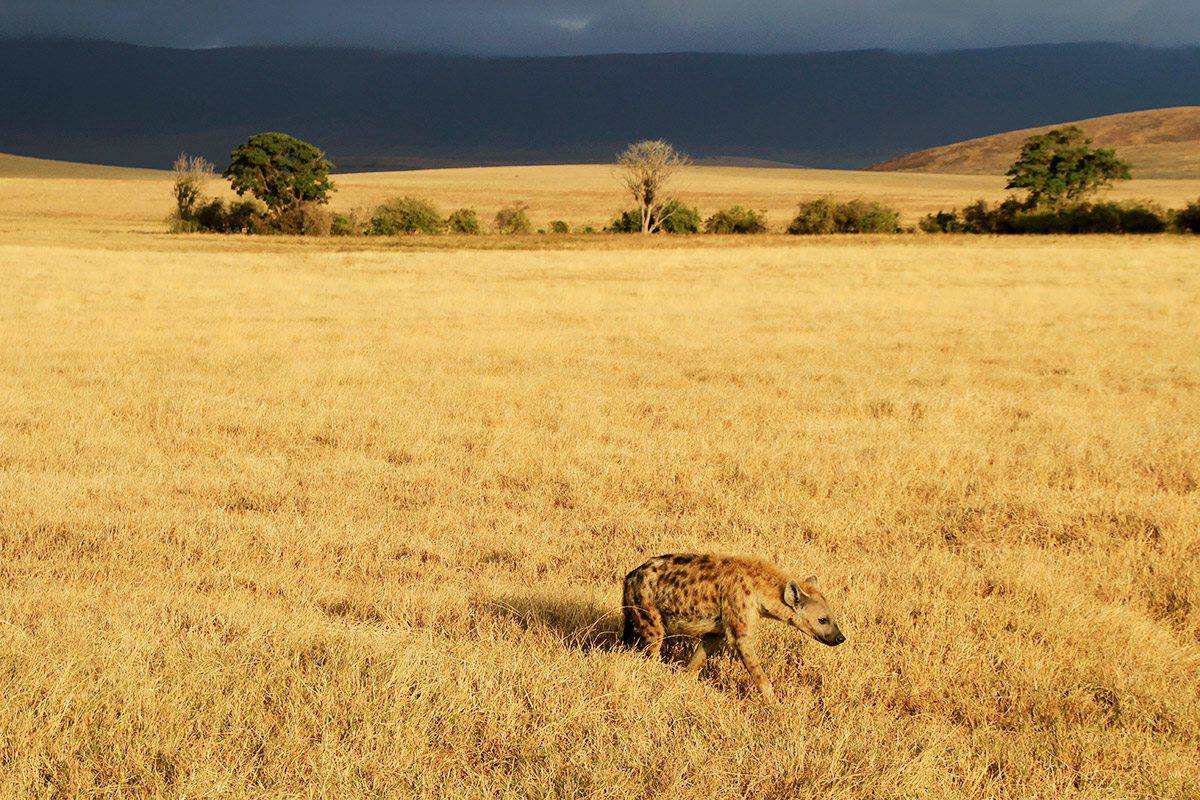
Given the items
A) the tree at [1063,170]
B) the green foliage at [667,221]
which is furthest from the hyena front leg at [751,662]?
the tree at [1063,170]

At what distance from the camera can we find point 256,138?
71125 mm

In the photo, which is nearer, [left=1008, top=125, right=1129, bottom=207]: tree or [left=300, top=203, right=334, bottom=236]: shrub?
[left=300, top=203, right=334, bottom=236]: shrub

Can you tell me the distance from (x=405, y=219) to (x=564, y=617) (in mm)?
68563

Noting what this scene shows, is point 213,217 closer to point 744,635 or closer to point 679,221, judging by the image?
point 679,221

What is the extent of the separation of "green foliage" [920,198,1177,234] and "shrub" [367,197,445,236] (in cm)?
3534

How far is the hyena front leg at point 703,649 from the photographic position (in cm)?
499

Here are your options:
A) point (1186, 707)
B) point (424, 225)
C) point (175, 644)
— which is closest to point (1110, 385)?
point (1186, 707)

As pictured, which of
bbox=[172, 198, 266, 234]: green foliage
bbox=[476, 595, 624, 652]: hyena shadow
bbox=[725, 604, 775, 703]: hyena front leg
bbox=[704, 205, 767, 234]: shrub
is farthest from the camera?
bbox=[704, 205, 767, 234]: shrub

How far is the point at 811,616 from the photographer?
14.9ft

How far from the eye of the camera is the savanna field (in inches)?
154

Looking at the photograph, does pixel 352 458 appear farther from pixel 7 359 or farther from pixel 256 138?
pixel 256 138

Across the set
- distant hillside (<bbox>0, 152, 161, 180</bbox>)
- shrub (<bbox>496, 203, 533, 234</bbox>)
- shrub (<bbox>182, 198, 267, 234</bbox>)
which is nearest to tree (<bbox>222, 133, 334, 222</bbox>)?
shrub (<bbox>182, 198, 267, 234</bbox>)

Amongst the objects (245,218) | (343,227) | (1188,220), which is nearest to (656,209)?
(343,227)

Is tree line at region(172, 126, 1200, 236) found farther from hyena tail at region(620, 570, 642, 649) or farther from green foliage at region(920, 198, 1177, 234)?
hyena tail at region(620, 570, 642, 649)
